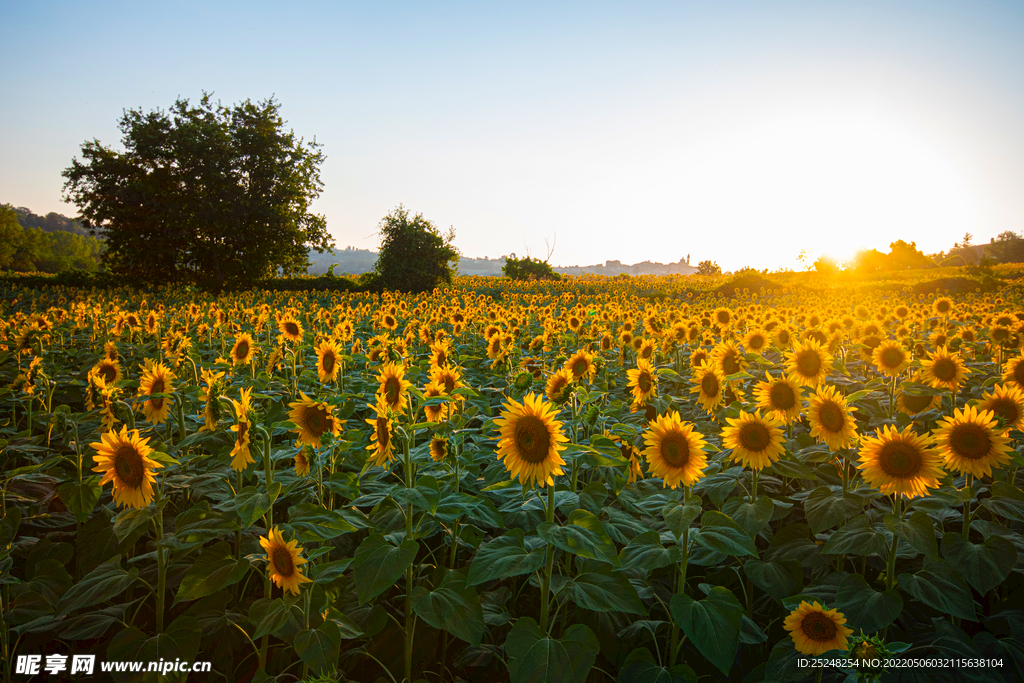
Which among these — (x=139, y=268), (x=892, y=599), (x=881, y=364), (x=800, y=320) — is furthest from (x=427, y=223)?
(x=892, y=599)

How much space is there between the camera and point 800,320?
811cm

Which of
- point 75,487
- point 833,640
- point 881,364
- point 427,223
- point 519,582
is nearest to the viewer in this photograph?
point 833,640

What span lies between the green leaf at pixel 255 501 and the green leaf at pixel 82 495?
1017mm

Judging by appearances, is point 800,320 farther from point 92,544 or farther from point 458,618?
point 92,544

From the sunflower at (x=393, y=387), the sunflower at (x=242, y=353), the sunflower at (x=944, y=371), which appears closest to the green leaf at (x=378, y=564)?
the sunflower at (x=393, y=387)

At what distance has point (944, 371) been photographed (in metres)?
3.80

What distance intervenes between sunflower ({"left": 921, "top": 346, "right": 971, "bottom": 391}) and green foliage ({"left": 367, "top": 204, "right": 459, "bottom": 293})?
2344 cm

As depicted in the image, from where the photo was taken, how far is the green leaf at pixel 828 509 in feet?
7.75

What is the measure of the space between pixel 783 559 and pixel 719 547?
0.65 m

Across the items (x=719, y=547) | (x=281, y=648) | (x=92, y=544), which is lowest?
(x=281, y=648)

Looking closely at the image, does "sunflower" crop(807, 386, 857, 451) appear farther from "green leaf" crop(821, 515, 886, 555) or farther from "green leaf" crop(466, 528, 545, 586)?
"green leaf" crop(466, 528, 545, 586)

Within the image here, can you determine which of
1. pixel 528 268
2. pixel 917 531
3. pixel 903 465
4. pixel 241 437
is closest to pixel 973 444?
pixel 903 465

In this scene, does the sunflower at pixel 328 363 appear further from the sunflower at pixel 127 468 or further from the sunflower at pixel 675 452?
the sunflower at pixel 675 452

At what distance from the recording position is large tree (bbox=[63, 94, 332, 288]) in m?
27.7
